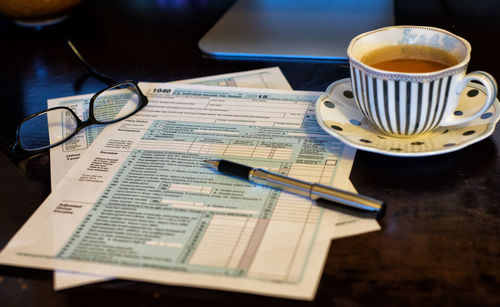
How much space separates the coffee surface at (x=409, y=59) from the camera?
0.53 m

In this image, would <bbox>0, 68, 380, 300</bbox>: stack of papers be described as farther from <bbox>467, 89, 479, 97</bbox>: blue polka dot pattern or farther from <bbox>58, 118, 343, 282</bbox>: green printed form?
<bbox>467, 89, 479, 97</bbox>: blue polka dot pattern

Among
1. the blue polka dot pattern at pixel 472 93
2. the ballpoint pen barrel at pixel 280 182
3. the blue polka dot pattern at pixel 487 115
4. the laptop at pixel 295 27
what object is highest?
the ballpoint pen barrel at pixel 280 182

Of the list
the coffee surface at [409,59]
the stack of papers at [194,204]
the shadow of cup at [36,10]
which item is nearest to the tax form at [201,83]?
the stack of papers at [194,204]

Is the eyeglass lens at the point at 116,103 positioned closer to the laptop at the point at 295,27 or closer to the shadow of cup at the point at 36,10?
the laptop at the point at 295,27

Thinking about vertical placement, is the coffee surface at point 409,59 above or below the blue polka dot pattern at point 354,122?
above

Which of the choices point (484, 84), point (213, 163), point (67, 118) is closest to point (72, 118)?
point (67, 118)

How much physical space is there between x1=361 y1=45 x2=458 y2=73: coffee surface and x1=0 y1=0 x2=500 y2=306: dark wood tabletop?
99mm

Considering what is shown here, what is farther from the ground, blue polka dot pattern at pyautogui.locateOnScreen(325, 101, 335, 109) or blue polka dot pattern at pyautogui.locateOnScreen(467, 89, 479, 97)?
blue polka dot pattern at pyautogui.locateOnScreen(325, 101, 335, 109)

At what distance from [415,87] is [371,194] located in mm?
116

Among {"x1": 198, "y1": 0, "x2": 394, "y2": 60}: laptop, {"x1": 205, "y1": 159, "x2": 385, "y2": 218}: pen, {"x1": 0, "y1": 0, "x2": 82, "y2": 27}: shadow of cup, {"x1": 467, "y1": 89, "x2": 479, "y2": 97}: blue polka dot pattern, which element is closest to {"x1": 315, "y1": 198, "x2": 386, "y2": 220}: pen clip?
{"x1": 205, "y1": 159, "x2": 385, "y2": 218}: pen

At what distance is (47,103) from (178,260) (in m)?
0.43

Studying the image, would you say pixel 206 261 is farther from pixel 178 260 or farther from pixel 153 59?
pixel 153 59

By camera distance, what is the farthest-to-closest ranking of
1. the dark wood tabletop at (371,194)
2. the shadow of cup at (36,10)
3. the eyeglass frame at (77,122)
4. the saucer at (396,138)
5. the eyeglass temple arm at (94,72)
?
the shadow of cup at (36,10) → the eyeglass temple arm at (94,72) → the eyeglass frame at (77,122) → the saucer at (396,138) → the dark wood tabletop at (371,194)

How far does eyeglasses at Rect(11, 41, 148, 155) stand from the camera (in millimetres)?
625
